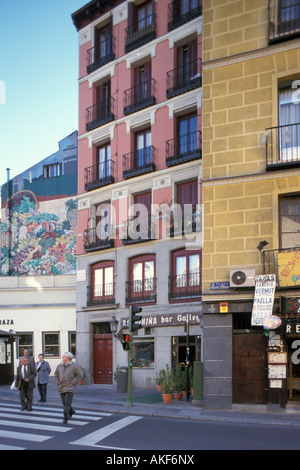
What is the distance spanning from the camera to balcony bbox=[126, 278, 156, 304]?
23781 millimetres

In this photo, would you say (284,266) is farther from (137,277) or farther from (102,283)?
(102,283)

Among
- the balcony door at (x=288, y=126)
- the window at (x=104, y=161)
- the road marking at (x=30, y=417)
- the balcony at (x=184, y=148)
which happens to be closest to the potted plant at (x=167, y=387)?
the road marking at (x=30, y=417)

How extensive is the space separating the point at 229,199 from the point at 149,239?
7907mm

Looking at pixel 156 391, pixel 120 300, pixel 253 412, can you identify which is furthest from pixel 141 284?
pixel 253 412

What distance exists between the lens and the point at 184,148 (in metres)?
23.4

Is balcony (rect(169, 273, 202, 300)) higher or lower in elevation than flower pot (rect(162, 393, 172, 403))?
higher

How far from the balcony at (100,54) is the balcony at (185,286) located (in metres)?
11.6

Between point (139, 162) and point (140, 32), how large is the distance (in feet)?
20.3

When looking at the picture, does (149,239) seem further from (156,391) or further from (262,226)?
(262,226)

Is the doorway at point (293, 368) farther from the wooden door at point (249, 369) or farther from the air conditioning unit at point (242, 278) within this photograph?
the air conditioning unit at point (242, 278)

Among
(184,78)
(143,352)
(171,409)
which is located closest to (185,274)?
(143,352)

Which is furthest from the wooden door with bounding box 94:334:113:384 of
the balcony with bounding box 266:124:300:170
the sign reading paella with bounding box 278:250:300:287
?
the balcony with bounding box 266:124:300:170

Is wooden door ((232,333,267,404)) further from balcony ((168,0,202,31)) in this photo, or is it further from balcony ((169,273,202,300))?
balcony ((168,0,202,31))

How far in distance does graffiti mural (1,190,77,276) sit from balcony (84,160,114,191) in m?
9.09
